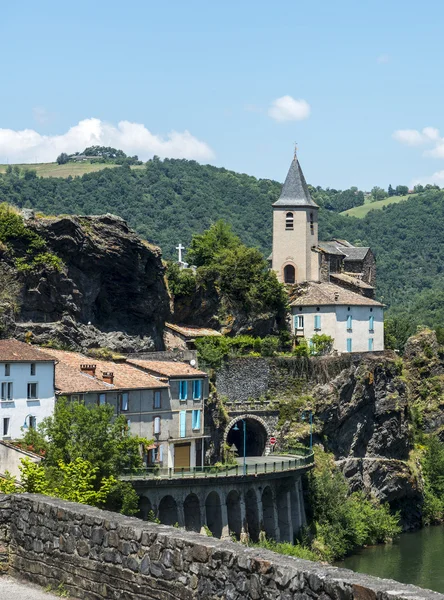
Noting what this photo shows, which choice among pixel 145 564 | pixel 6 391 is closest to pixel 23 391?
pixel 6 391

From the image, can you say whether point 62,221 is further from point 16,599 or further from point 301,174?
point 16,599

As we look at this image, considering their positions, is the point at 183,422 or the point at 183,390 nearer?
the point at 183,422

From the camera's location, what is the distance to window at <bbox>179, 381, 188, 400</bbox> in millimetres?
83438

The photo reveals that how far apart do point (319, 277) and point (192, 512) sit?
160 feet

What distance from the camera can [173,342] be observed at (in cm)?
10069

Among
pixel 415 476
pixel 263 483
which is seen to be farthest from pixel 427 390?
pixel 263 483

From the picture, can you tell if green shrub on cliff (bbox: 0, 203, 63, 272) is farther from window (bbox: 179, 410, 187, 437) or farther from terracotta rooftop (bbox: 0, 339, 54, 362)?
terracotta rooftop (bbox: 0, 339, 54, 362)

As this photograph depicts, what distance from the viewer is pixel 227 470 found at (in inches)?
3091

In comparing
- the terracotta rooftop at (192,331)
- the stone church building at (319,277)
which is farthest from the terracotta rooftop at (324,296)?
the terracotta rooftop at (192,331)

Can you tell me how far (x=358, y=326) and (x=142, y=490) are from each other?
4434 cm

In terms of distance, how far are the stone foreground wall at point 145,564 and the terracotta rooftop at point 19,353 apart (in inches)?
2119

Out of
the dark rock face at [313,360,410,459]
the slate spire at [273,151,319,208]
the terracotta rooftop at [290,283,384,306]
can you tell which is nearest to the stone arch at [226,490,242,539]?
the dark rock face at [313,360,410,459]

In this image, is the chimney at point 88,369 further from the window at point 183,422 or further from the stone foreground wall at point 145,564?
the stone foreground wall at point 145,564

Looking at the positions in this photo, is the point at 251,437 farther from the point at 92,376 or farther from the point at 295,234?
the point at 295,234
